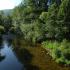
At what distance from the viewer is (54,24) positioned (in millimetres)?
41688

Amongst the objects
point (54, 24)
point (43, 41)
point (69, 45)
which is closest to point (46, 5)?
point (43, 41)

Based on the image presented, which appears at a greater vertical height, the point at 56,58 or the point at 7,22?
the point at 7,22

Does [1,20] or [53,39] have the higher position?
[1,20]

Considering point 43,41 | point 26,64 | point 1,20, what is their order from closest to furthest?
point 26,64
point 43,41
point 1,20

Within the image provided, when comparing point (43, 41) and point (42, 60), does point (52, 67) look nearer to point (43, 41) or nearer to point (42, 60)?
point (42, 60)

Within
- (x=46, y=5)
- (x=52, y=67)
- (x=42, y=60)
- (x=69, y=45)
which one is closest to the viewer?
(x=52, y=67)

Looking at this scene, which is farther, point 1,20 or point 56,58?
point 1,20

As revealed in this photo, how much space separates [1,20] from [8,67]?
214 ft

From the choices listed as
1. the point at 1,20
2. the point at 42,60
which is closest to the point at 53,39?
the point at 42,60

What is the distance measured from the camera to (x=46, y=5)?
57250 mm

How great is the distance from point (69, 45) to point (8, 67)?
11757 mm

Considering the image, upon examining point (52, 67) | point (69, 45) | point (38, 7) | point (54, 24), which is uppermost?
point (38, 7)

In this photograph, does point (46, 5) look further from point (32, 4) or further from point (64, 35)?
point (64, 35)

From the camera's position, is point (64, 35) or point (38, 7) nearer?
point (64, 35)
